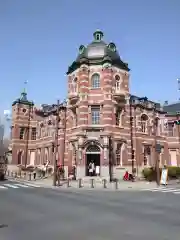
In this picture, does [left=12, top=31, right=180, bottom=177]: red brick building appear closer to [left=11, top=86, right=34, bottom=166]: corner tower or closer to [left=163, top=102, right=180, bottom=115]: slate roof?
[left=163, top=102, right=180, bottom=115]: slate roof

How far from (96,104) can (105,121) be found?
2.34 m

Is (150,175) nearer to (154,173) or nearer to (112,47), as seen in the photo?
(154,173)

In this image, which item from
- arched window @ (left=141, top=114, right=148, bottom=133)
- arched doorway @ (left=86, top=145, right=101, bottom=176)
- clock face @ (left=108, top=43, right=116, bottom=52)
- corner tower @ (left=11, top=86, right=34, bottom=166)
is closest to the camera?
arched doorway @ (left=86, top=145, right=101, bottom=176)

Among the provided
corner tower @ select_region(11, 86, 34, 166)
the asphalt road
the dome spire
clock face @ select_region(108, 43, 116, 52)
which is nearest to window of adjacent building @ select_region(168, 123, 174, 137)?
clock face @ select_region(108, 43, 116, 52)

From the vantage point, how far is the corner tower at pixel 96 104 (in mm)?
28625

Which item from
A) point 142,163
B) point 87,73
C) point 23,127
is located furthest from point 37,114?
point 142,163

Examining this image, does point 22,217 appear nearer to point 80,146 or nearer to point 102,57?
point 80,146

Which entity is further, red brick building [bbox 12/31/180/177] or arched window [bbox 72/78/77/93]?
arched window [bbox 72/78/77/93]

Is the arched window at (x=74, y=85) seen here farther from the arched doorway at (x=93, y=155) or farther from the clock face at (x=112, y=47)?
the arched doorway at (x=93, y=155)

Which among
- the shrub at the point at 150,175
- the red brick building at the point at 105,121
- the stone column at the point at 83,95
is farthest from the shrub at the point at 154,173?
the stone column at the point at 83,95

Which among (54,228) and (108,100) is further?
(108,100)

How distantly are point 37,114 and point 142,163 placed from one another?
71.0 feet

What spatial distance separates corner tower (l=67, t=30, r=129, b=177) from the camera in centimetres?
2862

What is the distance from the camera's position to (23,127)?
4381 centimetres
